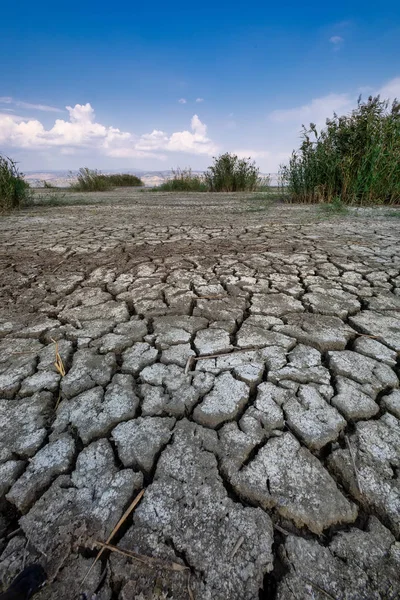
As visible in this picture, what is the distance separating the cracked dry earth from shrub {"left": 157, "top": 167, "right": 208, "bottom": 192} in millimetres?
9584

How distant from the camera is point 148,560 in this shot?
27.2 inches

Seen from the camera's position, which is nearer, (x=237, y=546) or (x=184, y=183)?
(x=237, y=546)

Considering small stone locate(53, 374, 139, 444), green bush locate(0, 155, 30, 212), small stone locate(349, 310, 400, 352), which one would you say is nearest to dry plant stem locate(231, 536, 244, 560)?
small stone locate(53, 374, 139, 444)

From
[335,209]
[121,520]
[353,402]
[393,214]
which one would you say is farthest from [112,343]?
[393,214]

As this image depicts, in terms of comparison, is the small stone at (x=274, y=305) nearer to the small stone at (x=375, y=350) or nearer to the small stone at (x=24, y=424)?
the small stone at (x=375, y=350)

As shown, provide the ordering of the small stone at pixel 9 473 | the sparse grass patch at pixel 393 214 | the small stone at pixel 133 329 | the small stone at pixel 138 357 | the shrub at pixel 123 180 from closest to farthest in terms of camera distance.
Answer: the small stone at pixel 9 473
the small stone at pixel 138 357
the small stone at pixel 133 329
the sparse grass patch at pixel 393 214
the shrub at pixel 123 180

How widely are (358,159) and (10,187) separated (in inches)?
242

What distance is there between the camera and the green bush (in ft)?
17.3

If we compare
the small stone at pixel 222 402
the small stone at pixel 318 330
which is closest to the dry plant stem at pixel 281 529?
the small stone at pixel 222 402

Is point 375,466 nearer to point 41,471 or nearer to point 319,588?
point 319,588

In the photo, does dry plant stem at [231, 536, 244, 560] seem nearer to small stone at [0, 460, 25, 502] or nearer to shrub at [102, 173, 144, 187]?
small stone at [0, 460, 25, 502]

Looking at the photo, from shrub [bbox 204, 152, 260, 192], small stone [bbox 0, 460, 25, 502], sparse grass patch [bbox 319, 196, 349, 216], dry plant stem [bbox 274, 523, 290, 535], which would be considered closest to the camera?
dry plant stem [bbox 274, 523, 290, 535]

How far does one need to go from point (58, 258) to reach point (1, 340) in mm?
1368

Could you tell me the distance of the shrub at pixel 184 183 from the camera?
10.9 m
